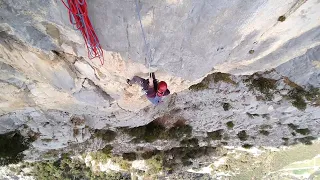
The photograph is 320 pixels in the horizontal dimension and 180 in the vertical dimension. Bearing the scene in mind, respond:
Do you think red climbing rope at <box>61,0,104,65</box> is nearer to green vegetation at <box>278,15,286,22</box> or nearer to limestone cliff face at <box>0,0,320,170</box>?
limestone cliff face at <box>0,0,320,170</box>

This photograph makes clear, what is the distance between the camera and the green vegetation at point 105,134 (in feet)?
37.5

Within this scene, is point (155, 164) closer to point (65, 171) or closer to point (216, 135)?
point (216, 135)

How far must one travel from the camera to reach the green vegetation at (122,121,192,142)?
1147 cm

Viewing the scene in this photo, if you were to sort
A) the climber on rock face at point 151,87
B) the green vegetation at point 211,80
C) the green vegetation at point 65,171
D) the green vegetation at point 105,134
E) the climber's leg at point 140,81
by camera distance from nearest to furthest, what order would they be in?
the climber on rock face at point 151,87 → the climber's leg at point 140,81 → the green vegetation at point 211,80 → the green vegetation at point 105,134 → the green vegetation at point 65,171

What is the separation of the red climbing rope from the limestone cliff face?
5.3 inches

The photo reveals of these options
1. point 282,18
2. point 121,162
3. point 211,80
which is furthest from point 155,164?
point 282,18

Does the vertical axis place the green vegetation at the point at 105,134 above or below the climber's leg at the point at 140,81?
below

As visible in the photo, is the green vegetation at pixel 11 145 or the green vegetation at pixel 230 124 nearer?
the green vegetation at pixel 11 145

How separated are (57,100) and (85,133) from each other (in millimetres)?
3220

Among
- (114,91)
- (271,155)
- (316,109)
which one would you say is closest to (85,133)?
(114,91)

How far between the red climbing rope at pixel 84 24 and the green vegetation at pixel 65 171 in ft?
40.4

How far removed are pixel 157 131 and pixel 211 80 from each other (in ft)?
13.6

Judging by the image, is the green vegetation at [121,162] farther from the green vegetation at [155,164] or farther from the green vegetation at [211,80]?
the green vegetation at [211,80]

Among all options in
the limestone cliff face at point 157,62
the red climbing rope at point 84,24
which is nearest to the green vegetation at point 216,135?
the limestone cliff face at point 157,62
